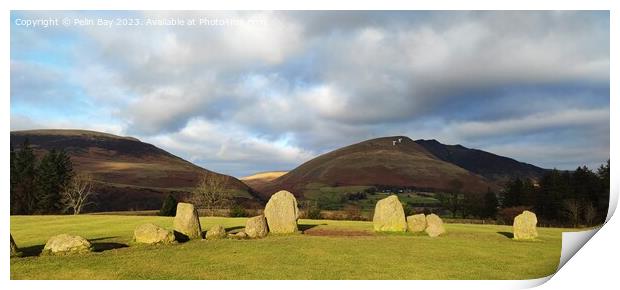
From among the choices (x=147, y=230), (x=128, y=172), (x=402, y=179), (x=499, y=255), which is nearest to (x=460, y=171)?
(x=402, y=179)

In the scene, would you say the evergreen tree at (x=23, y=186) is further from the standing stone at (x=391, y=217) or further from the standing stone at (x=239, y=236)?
the standing stone at (x=391, y=217)

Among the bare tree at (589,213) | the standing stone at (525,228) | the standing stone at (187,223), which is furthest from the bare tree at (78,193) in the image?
the bare tree at (589,213)

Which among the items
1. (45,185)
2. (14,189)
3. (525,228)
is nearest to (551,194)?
(525,228)

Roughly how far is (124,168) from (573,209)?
5873 cm

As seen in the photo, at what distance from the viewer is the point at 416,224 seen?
100.0 feet

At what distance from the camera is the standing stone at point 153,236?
24.2 m

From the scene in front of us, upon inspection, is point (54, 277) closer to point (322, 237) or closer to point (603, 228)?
point (322, 237)

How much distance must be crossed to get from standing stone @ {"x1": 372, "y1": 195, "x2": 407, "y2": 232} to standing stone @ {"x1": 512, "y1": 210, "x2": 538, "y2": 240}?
6636mm

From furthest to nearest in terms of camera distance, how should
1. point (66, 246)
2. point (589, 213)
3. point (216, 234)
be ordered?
1. point (589, 213)
2. point (216, 234)
3. point (66, 246)

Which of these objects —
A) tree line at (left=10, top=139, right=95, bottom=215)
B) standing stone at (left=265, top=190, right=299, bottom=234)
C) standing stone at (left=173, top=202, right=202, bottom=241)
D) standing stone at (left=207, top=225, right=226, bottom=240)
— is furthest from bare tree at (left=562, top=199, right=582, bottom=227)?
tree line at (left=10, top=139, right=95, bottom=215)

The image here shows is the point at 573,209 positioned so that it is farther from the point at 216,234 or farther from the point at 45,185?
the point at 45,185

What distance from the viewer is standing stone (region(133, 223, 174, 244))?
24.2 m

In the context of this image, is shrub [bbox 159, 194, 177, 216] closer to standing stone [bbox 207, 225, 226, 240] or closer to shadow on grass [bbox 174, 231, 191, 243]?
standing stone [bbox 207, 225, 226, 240]
